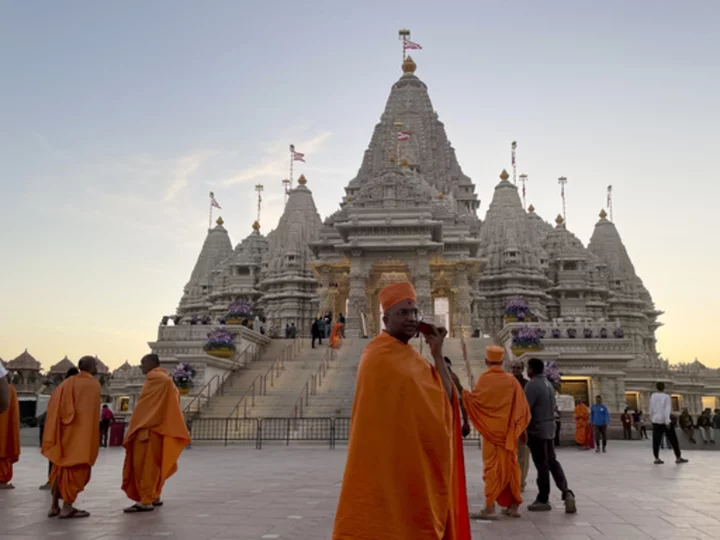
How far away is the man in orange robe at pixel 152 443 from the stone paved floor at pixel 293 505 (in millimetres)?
324

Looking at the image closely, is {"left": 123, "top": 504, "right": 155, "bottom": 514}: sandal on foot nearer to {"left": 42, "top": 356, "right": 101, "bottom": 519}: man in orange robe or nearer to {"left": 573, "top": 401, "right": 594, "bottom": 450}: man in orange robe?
{"left": 42, "top": 356, "right": 101, "bottom": 519}: man in orange robe

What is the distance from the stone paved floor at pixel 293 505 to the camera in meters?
7.12

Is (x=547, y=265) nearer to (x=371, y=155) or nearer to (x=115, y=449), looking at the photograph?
(x=371, y=155)

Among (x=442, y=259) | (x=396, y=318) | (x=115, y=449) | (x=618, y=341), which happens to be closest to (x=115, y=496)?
(x=396, y=318)

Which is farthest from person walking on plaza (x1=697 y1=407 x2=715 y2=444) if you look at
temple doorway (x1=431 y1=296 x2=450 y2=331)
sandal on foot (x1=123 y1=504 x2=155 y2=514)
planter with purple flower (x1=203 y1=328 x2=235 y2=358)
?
temple doorway (x1=431 y1=296 x2=450 y2=331)

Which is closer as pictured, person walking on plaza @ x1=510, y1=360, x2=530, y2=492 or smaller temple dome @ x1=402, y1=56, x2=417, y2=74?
person walking on plaza @ x1=510, y1=360, x2=530, y2=492

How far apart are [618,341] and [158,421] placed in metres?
24.1

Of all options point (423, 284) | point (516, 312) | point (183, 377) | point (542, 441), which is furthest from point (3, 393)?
point (423, 284)

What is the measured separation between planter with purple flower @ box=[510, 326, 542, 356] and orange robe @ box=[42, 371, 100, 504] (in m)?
19.1

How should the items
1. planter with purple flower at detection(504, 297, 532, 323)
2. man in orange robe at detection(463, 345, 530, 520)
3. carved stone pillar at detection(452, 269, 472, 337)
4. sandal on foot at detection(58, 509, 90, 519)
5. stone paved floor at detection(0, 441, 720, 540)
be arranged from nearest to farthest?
stone paved floor at detection(0, 441, 720, 540) < sandal on foot at detection(58, 509, 90, 519) < man in orange robe at detection(463, 345, 530, 520) < planter with purple flower at detection(504, 297, 532, 323) < carved stone pillar at detection(452, 269, 472, 337)

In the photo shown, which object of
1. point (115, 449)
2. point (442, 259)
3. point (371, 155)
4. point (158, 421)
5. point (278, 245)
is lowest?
point (115, 449)

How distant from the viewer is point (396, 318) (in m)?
4.85

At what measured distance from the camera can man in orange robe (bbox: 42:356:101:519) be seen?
27.0 feet

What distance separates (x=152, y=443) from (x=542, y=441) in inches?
186
